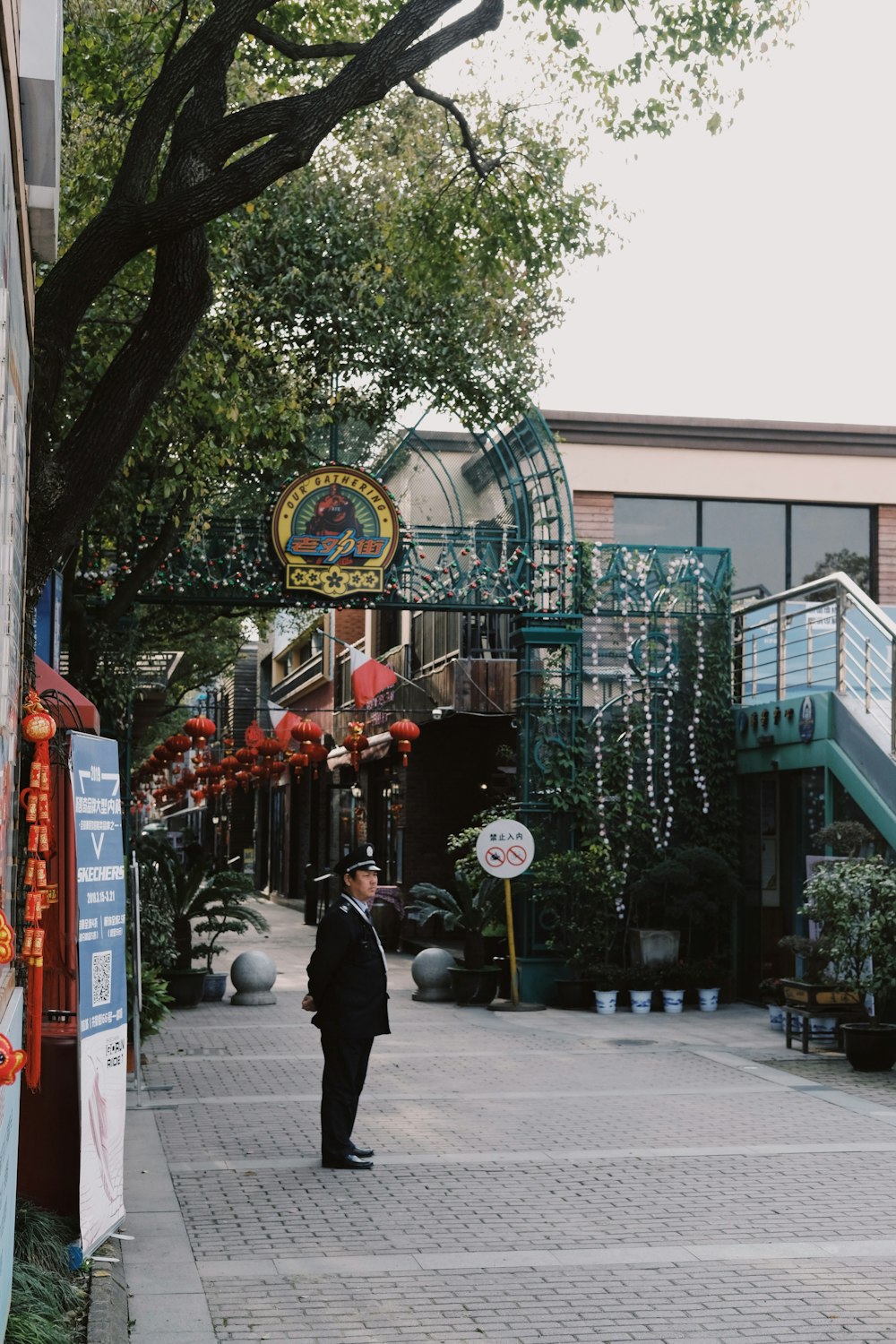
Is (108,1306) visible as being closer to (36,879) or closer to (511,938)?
(36,879)

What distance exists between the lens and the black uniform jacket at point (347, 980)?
9.59 meters

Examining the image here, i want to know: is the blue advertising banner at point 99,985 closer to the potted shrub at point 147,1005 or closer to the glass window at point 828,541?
the potted shrub at point 147,1005

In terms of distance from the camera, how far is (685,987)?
18.4 m

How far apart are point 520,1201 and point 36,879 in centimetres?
368

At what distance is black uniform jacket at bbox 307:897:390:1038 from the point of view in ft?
31.4

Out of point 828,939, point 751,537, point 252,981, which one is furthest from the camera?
point 751,537

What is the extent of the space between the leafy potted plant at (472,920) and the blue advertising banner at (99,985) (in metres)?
11.1

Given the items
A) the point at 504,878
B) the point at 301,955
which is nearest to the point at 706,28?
the point at 504,878

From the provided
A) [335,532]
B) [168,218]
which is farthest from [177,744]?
[168,218]

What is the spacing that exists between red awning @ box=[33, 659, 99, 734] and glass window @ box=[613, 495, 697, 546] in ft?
47.3

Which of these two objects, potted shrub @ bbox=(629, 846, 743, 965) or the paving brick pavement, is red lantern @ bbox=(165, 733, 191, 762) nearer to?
potted shrub @ bbox=(629, 846, 743, 965)

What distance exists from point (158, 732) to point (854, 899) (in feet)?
101

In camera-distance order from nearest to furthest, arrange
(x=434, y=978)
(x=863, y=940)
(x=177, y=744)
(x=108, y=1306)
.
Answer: (x=108, y=1306) → (x=863, y=940) → (x=434, y=978) → (x=177, y=744)

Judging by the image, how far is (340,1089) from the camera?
31.2ft
